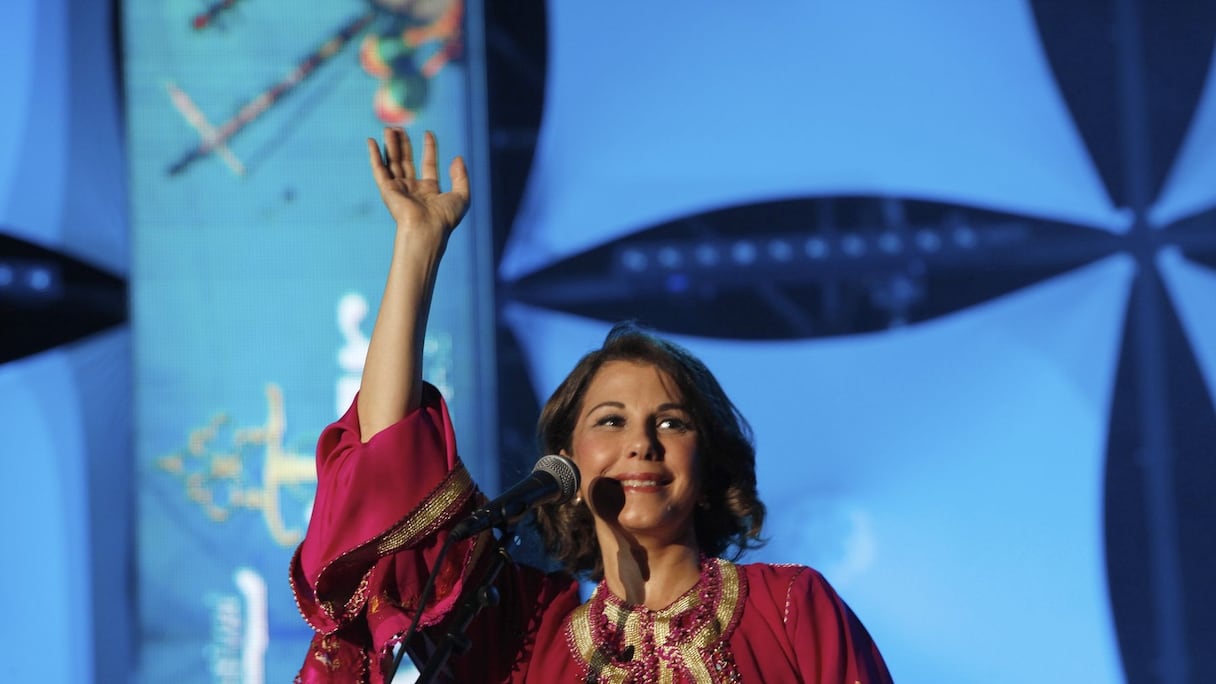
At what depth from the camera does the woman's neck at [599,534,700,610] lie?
5.44 ft

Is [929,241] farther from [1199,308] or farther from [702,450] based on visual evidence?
[702,450]

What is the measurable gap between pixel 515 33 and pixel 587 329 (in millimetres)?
718

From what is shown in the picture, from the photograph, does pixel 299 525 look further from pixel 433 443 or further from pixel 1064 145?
pixel 1064 145

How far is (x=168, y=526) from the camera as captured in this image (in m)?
2.92

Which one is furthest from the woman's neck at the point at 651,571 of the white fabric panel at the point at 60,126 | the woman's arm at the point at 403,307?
the white fabric panel at the point at 60,126

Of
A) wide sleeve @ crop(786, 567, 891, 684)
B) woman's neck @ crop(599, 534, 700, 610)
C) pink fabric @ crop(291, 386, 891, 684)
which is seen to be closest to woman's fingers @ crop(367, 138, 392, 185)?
pink fabric @ crop(291, 386, 891, 684)

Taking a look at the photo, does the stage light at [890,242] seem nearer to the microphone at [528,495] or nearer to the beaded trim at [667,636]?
the beaded trim at [667,636]

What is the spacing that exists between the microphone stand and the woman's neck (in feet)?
0.81

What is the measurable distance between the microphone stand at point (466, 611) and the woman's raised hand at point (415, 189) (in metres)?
0.38

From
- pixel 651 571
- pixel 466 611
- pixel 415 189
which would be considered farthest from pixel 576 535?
pixel 415 189

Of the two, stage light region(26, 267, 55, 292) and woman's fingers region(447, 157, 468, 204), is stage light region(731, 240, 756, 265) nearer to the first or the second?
woman's fingers region(447, 157, 468, 204)

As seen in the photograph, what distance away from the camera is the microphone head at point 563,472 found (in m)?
1.40

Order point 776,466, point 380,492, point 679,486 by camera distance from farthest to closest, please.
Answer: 1. point 776,466
2. point 679,486
3. point 380,492

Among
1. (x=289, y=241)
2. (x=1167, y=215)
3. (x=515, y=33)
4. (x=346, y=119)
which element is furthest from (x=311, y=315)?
(x=1167, y=215)
